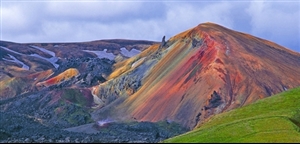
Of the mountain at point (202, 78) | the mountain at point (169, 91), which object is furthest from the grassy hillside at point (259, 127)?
the mountain at point (202, 78)

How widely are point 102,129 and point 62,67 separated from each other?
253ft

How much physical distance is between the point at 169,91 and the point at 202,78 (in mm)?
6708

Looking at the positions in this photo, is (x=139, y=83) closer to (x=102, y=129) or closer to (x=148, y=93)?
(x=148, y=93)

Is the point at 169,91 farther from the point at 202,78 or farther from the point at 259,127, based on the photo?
the point at 259,127

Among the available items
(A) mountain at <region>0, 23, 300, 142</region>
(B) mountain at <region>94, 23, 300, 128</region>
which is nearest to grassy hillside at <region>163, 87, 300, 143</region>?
(A) mountain at <region>0, 23, 300, 142</region>

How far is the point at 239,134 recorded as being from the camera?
40.9 m

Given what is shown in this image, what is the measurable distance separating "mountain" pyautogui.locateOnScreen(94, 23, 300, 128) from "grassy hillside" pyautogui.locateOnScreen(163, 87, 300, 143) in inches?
1442

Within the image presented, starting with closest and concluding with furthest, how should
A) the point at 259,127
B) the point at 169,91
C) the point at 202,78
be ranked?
the point at 259,127, the point at 202,78, the point at 169,91

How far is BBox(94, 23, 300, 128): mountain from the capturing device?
93062 millimetres

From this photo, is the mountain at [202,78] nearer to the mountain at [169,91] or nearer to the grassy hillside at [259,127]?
the mountain at [169,91]

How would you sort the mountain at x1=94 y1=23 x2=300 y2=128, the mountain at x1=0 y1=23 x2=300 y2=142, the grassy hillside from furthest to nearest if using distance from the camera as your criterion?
the mountain at x1=94 y1=23 x2=300 y2=128
the mountain at x1=0 y1=23 x2=300 y2=142
the grassy hillside

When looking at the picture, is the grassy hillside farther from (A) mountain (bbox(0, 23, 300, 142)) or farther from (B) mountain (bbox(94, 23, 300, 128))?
(B) mountain (bbox(94, 23, 300, 128))

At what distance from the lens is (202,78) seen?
98.6 metres

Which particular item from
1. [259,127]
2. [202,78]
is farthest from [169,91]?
[259,127]
